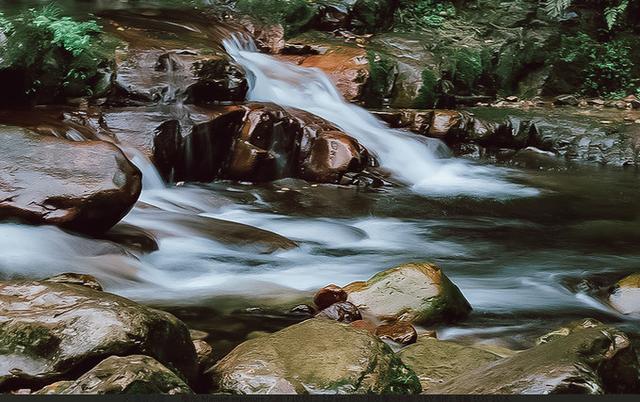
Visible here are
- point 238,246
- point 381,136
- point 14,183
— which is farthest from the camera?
point 381,136

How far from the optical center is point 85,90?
21.3 ft

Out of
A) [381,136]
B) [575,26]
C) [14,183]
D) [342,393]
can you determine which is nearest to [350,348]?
[342,393]

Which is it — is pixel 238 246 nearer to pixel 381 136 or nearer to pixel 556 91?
pixel 381 136

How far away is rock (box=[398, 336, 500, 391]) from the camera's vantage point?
104 inches

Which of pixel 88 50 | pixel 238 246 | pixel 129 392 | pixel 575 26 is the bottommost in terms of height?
pixel 238 246

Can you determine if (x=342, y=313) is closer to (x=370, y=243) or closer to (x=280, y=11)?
(x=370, y=243)

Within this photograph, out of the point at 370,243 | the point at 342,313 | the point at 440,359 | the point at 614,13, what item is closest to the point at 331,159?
the point at 370,243

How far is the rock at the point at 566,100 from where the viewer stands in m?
10.4

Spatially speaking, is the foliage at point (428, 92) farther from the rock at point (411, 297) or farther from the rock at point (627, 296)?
the rock at point (411, 297)

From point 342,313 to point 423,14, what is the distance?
8893 millimetres

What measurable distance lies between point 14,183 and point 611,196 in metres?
5.13

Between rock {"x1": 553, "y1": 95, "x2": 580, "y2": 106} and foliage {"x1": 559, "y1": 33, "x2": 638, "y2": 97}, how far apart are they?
460 mm

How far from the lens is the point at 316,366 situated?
88.5 inches

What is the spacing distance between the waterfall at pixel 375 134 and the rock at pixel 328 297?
3434 millimetres
